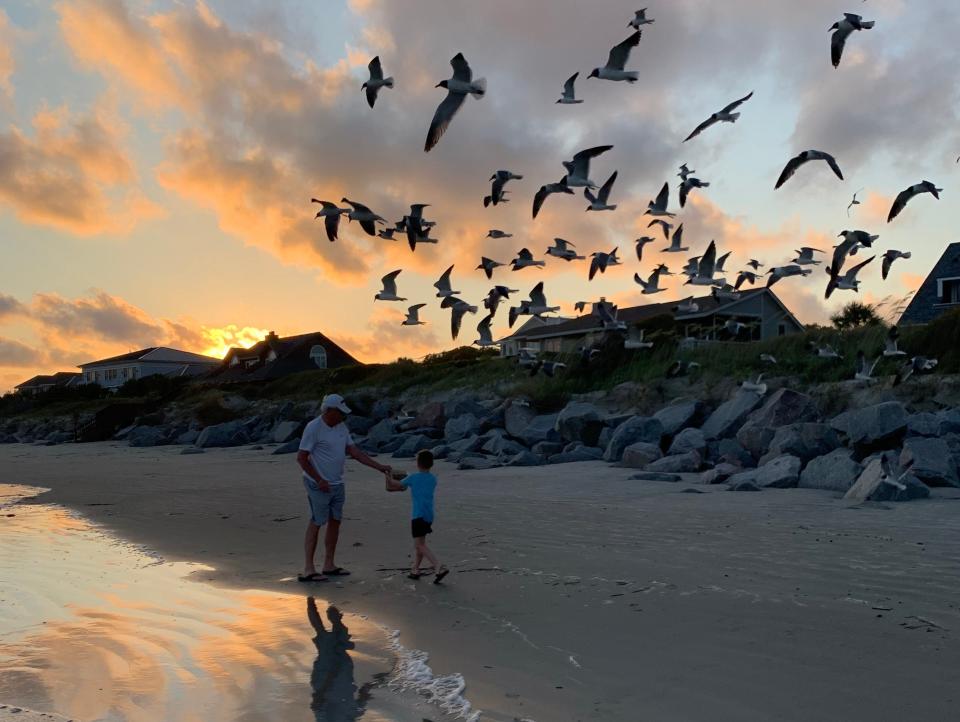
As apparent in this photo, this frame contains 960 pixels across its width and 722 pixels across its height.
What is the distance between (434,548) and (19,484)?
16576 mm

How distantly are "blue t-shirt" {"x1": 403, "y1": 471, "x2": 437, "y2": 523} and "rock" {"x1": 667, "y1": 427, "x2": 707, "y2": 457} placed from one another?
975cm

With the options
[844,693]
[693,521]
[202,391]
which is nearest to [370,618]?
[844,693]

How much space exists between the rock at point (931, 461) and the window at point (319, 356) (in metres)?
54.6

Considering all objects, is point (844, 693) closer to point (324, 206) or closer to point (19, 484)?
point (324, 206)

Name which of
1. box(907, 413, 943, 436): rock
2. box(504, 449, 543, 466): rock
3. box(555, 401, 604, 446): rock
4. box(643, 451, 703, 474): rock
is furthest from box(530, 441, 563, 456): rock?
box(907, 413, 943, 436): rock

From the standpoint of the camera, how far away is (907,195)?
16203 millimetres

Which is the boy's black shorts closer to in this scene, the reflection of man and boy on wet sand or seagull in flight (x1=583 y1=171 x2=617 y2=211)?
the reflection of man and boy on wet sand

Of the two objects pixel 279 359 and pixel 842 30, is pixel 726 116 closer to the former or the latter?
pixel 842 30

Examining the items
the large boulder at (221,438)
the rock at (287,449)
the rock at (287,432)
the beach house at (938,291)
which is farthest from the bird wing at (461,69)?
the beach house at (938,291)

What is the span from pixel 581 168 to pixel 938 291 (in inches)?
1263

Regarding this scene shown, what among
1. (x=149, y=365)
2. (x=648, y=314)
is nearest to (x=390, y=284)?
(x=648, y=314)

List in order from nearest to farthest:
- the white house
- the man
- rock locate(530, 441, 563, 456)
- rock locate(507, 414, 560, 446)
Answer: the man, rock locate(530, 441, 563, 456), rock locate(507, 414, 560, 446), the white house

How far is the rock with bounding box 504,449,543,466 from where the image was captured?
1936 cm

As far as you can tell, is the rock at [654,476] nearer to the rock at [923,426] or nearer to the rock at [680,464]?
the rock at [680,464]
